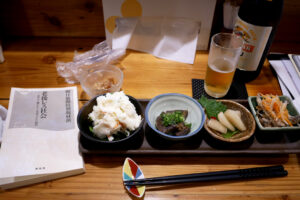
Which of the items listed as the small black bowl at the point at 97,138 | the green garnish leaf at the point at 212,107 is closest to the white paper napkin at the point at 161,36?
the green garnish leaf at the point at 212,107

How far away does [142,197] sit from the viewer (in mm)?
752

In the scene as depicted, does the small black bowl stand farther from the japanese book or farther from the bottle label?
the bottle label

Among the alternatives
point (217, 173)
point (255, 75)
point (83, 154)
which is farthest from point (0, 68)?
point (255, 75)

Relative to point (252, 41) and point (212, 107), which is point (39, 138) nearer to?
point (212, 107)

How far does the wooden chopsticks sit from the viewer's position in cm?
76

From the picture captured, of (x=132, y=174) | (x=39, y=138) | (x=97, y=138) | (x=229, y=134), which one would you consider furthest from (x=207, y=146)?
(x=39, y=138)

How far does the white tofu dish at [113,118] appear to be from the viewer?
81 cm

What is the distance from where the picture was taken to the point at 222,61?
100 centimetres

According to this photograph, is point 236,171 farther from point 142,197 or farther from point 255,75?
point 255,75

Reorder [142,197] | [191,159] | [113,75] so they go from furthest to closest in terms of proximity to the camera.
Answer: [113,75]
[191,159]
[142,197]

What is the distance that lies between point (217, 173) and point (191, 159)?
10 centimetres

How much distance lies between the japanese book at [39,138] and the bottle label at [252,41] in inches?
28.7

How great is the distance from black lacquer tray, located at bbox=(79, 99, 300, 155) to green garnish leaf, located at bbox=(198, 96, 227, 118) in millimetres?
72

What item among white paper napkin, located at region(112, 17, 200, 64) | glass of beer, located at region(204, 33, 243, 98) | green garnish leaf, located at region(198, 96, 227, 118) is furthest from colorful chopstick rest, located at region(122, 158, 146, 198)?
white paper napkin, located at region(112, 17, 200, 64)
